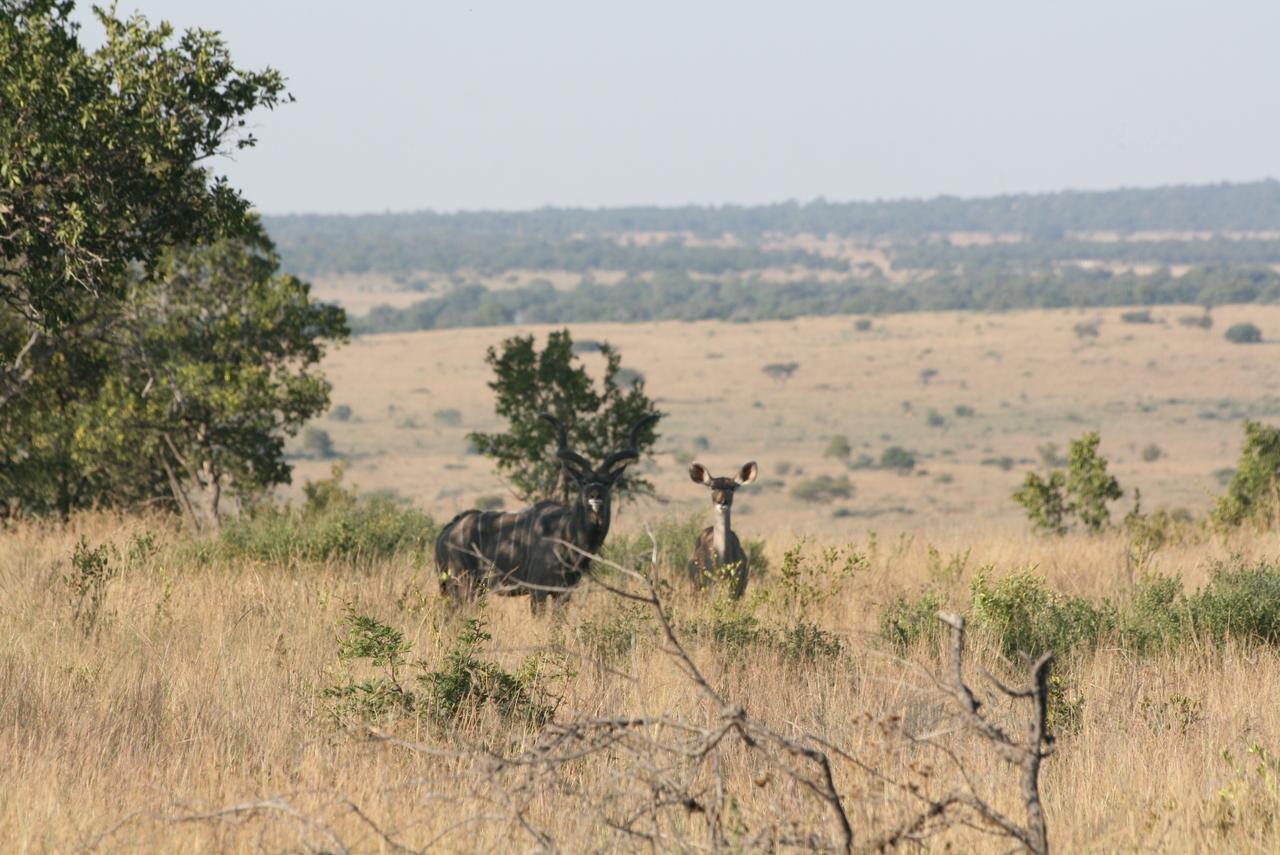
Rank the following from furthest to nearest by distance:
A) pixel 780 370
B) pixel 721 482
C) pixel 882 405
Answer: pixel 780 370, pixel 882 405, pixel 721 482

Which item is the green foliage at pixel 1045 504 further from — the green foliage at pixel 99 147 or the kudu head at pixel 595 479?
the green foliage at pixel 99 147

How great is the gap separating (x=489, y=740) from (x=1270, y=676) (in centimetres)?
419

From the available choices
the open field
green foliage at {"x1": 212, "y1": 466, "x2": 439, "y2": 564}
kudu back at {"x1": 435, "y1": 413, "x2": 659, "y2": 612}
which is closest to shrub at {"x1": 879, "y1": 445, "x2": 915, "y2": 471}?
the open field

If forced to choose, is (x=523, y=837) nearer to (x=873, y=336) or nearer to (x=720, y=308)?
(x=873, y=336)

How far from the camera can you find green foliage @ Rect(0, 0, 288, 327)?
8.70 meters

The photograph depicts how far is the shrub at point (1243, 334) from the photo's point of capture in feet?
274

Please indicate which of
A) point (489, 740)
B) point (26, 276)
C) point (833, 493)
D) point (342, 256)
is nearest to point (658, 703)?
point (489, 740)

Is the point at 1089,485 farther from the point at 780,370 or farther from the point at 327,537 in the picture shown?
the point at 780,370

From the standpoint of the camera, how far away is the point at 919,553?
13.6 m

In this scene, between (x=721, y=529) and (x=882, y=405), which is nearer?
(x=721, y=529)

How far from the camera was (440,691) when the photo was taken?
265 inches

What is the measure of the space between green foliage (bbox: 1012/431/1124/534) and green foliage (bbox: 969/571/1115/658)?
7009 millimetres

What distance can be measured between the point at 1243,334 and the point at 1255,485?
74745 millimetres

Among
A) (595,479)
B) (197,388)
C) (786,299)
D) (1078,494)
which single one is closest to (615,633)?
(595,479)
